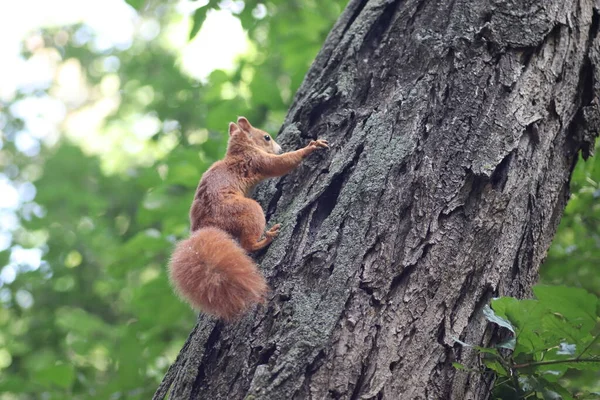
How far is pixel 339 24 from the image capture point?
288 cm

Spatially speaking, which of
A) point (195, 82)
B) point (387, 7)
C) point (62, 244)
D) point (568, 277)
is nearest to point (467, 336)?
point (387, 7)

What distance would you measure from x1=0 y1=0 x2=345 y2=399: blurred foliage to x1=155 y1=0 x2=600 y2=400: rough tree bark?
4.98 ft

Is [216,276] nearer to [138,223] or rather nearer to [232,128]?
[232,128]

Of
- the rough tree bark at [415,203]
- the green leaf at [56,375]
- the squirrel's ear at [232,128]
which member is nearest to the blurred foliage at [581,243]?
the rough tree bark at [415,203]

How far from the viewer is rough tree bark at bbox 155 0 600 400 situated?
5.82 ft

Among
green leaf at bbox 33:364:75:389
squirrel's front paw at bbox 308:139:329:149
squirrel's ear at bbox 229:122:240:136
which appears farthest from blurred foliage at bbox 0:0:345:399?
squirrel's front paw at bbox 308:139:329:149

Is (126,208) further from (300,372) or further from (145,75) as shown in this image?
(300,372)

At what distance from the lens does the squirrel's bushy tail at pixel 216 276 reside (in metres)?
1.94

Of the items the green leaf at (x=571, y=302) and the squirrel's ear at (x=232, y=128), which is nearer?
the green leaf at (x=571, y=302)

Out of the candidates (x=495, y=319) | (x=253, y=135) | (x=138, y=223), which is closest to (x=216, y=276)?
(x=495, y=319)

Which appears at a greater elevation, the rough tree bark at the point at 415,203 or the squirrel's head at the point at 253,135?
the squirrel's head at the point at 253,135

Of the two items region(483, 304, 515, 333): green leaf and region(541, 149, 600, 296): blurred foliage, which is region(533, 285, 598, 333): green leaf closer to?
region(483, 304, 515, 333): green leaf

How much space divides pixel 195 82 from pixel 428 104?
12.9ft

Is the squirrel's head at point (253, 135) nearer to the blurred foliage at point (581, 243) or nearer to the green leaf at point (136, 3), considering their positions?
the green leaf at point (136, 3)
